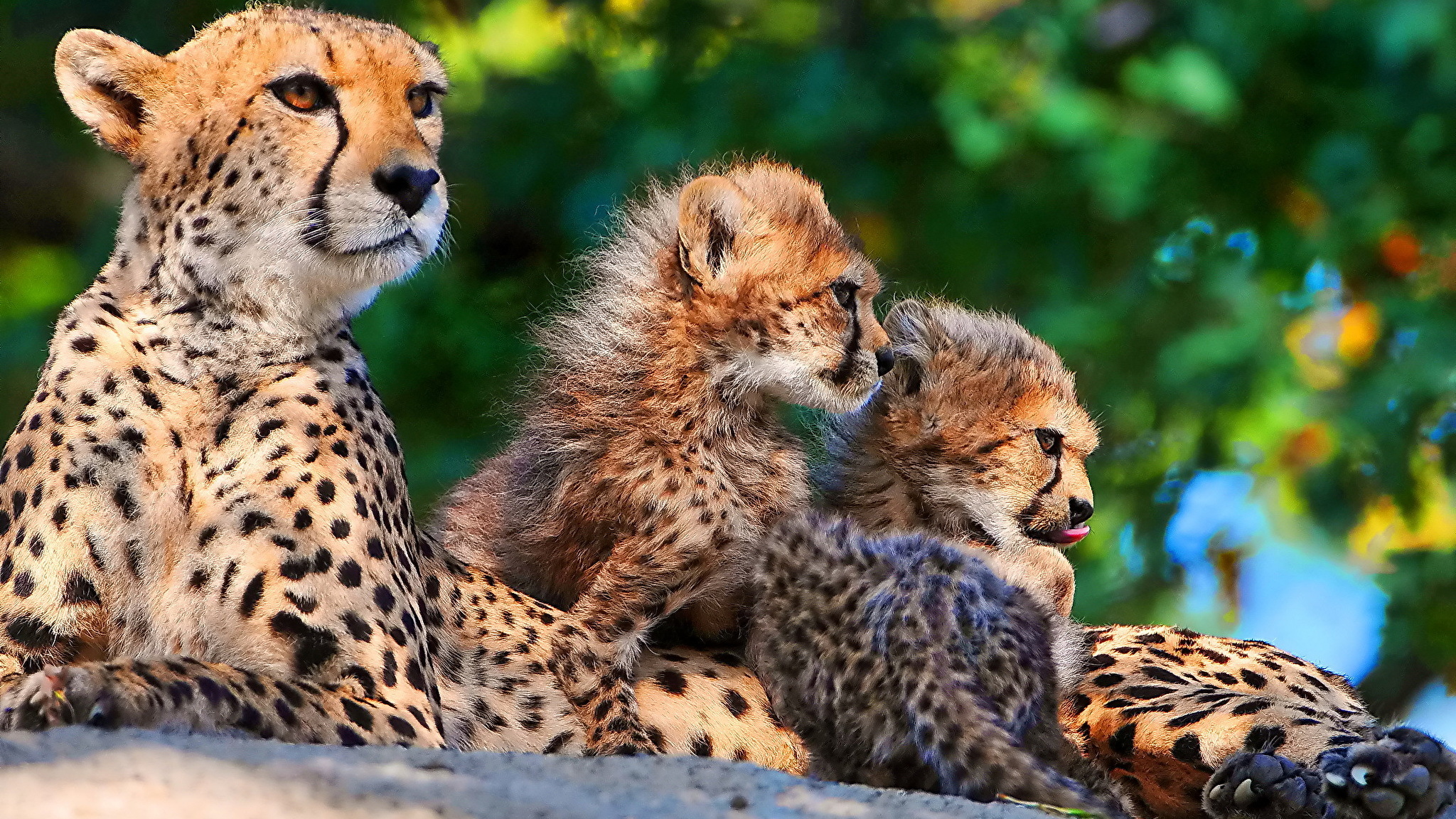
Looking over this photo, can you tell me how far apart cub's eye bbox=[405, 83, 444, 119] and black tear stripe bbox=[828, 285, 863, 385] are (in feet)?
3.27

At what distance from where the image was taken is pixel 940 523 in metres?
4.00

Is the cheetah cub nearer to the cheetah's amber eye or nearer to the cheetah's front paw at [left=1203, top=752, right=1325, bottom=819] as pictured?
the cheetah's amber eye

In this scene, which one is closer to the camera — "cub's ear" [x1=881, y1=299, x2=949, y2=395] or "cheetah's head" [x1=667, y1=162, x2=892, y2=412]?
"cheetah's head" [x1=667, y1=162, x2=892, y2=412]

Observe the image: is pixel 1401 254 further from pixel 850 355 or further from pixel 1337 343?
pixel 850 355

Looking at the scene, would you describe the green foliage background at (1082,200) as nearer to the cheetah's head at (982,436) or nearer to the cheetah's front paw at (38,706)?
the cheetah's head at (982,436)

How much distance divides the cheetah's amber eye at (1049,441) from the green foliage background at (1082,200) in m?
1.89

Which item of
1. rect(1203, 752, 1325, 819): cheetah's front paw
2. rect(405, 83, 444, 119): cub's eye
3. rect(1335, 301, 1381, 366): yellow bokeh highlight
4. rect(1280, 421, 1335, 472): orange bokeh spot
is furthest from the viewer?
rect(1335, 301, 1381, 366): yellow bokeh highlight

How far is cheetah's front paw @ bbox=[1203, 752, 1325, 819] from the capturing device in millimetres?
3107

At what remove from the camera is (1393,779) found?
9.87ft

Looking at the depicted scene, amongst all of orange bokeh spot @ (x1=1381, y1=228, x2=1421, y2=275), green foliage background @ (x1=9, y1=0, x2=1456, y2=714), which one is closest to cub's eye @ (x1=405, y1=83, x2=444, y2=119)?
green foliage background @ (x1=9, y1=0, x2=1456, y2=714)

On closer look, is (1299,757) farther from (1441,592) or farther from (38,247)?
(38,247)


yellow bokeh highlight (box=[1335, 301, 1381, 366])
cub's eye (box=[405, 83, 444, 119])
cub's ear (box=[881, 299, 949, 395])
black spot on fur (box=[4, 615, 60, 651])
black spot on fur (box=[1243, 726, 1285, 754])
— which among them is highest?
yellow bokeh highlight (box=[1335, 301, 1381, 366])

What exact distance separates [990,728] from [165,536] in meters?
1.43

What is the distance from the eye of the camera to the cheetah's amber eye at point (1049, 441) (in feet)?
13.2
